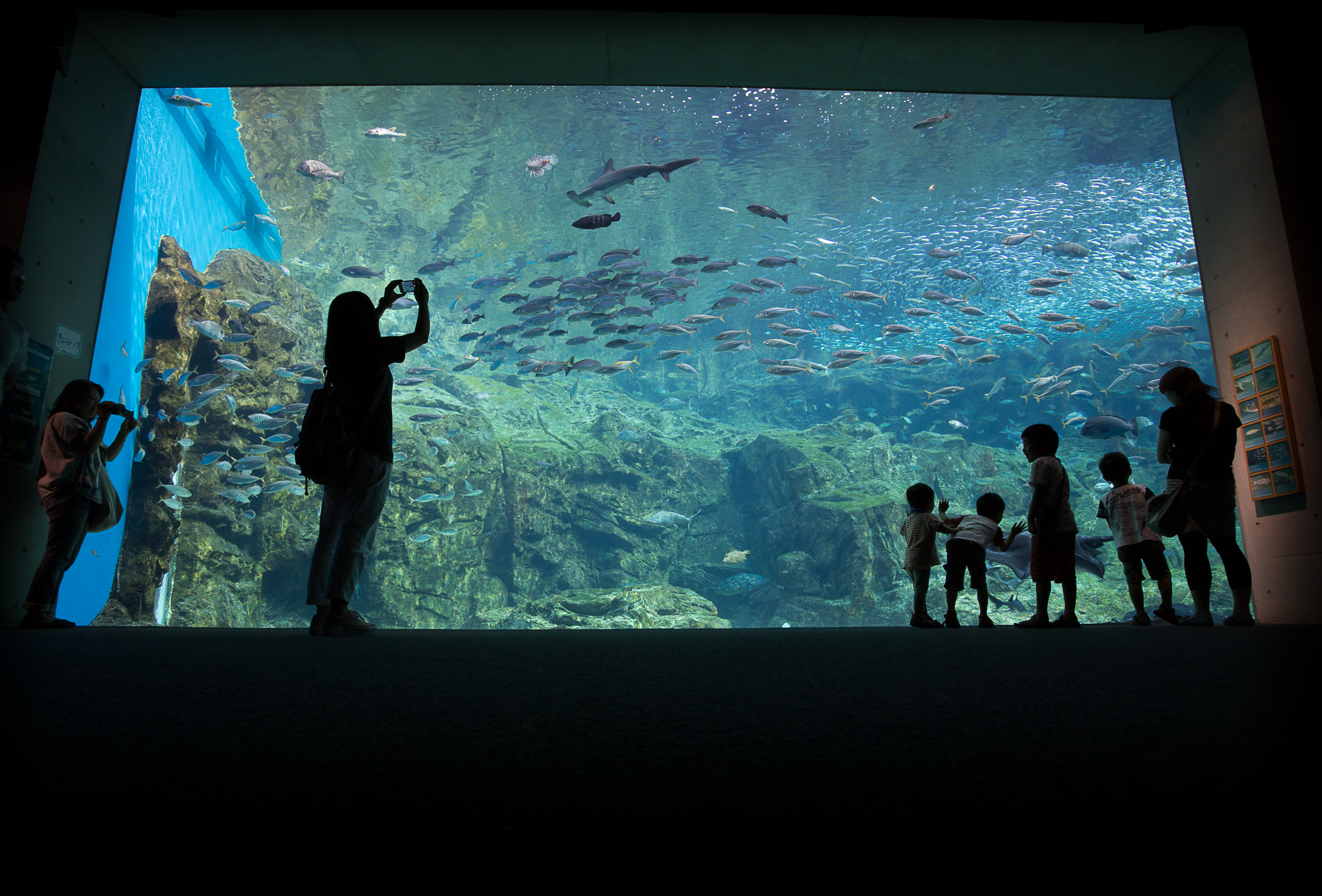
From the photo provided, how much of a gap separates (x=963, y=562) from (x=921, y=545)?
34 cm

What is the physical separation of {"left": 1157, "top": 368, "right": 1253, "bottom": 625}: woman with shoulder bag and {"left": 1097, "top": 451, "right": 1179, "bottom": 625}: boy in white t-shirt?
1.33 feet

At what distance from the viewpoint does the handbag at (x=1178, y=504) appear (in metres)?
3.97

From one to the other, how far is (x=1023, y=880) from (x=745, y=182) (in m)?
27.3

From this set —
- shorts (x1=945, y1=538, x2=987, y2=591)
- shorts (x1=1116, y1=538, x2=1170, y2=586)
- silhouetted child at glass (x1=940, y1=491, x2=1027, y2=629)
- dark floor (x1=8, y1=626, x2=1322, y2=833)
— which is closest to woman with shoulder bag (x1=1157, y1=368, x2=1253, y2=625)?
shorts (x1=1116, y1=538, x2=1170, y2=586)

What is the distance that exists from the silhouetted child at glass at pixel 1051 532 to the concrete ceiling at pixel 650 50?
349 centimetres

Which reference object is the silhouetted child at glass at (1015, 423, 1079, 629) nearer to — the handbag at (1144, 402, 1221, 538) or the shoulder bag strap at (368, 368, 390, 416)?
the handbag at (1144, 402, 1221, 538)

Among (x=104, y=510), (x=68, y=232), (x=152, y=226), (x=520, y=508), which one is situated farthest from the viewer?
(x=520, y=508)

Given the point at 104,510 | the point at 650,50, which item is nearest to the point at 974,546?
the point at 650,50

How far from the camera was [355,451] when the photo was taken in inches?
132

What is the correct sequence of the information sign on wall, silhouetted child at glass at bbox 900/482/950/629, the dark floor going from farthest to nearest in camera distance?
silhouetted child at glass at bbox 900/482/950/629, the information sign on wall, the dark floor

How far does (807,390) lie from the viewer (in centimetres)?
3953

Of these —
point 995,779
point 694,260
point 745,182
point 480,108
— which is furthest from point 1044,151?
point 995,779

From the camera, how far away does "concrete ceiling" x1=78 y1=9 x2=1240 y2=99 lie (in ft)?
16.5

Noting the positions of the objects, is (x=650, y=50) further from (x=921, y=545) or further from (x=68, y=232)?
(x=68, y=232)
